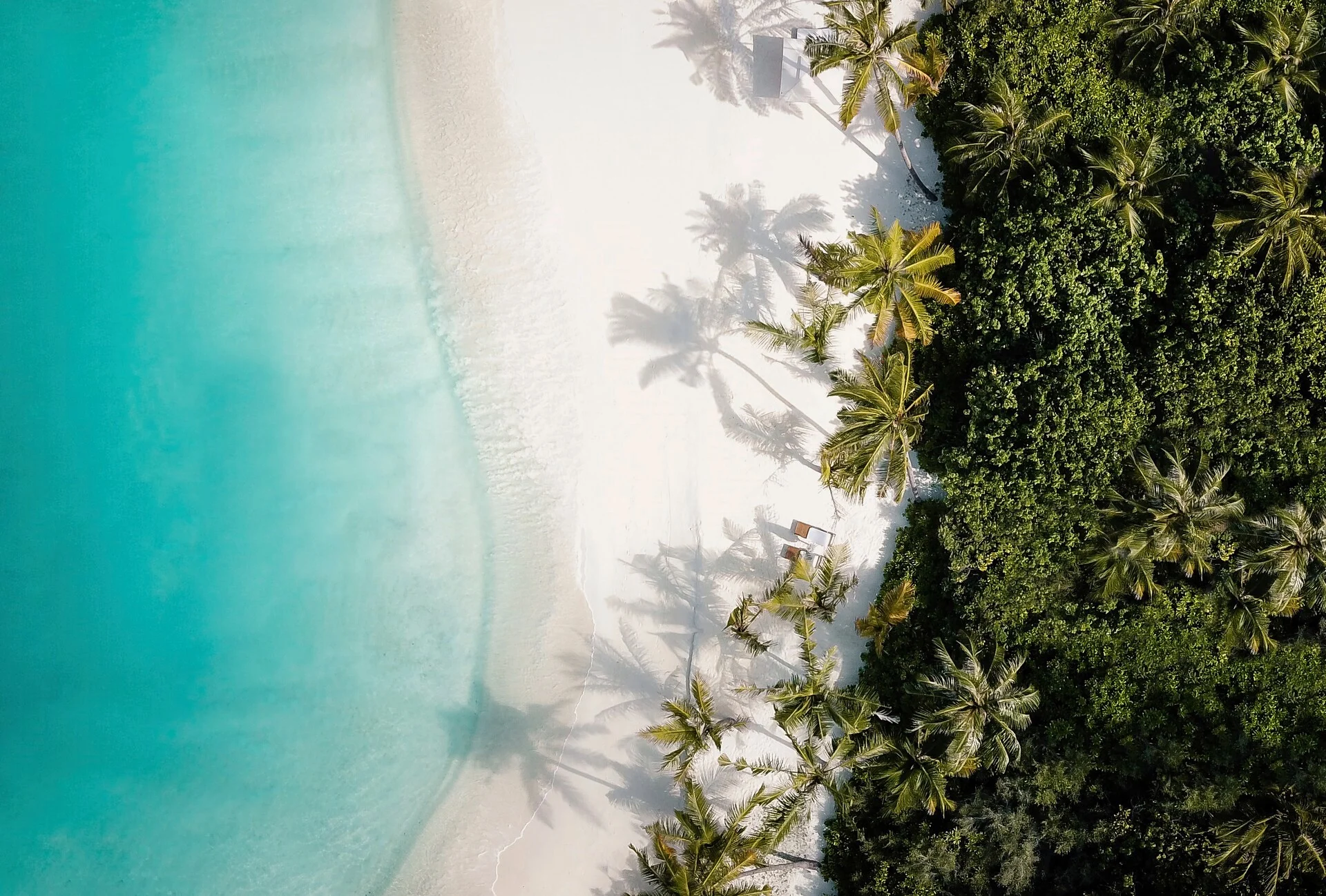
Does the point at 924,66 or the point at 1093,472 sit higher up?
the point at 924,66

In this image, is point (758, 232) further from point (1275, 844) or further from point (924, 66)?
point (1275, 844)

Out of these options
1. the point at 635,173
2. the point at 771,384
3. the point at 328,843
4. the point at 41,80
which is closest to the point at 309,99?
the point at 41,80

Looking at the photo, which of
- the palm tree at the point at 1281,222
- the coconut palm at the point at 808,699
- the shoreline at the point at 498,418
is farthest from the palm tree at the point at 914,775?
the palm tree at the point at 1281,222

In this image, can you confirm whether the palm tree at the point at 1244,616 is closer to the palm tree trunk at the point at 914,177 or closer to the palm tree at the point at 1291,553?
the palm tree at the point at 1291,553

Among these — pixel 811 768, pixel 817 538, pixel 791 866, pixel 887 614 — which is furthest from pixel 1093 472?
pixel 791 866

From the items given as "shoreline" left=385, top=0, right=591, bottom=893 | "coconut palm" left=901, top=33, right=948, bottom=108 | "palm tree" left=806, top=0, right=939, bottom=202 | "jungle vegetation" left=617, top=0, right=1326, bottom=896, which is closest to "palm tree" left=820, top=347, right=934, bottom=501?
"jungle vegetation" left=617, top=0, right=1326, bottom=896

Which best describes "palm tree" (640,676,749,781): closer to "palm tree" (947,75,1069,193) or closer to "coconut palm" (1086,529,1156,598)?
"coconut palm" (1086,529,1156,598)
